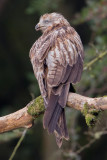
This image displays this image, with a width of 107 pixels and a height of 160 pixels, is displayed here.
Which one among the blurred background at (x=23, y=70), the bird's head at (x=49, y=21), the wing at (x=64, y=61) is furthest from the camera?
the blurred background at (x=23, y=70)

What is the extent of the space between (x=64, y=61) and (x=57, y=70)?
0.18 metres

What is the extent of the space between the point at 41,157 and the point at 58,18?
5.11 meters

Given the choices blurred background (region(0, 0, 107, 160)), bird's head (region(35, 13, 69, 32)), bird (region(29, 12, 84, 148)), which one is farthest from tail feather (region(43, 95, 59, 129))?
blurred background (region(0, 0, 107, 160))

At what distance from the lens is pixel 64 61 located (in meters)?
6.17

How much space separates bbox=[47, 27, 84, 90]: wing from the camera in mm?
5988

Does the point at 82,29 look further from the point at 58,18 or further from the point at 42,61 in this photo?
the point at 42,61

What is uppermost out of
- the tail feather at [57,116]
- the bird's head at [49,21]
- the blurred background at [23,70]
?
the bird's head at [49,21]

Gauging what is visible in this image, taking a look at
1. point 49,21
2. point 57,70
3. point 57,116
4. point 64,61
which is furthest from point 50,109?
point 49,21

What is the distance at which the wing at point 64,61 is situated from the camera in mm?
5988

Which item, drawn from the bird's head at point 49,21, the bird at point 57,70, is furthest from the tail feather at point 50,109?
the bird's head at point 49,21

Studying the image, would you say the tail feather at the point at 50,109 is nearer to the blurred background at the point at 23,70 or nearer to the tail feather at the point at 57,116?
the tail feather at the point at 57,116

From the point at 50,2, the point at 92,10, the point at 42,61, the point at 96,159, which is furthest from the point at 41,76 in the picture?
the point at 96,159

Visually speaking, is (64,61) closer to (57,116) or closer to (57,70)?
(57,70)

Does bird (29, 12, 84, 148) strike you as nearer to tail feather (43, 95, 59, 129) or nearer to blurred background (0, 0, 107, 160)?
tail feather (43, 95, 59, 129)
